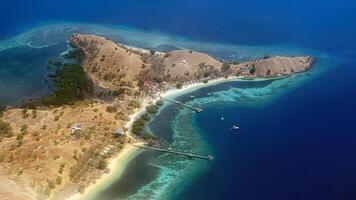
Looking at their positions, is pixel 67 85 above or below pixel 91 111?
above

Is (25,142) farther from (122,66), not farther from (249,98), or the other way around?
(249,98)

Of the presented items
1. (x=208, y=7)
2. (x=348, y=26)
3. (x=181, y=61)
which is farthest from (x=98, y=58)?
(x=348, y=26)

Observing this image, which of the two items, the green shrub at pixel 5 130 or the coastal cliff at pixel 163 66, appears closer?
the green shrub at pixel 5 130

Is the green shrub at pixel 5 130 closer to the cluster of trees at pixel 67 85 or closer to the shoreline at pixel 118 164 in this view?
the cluster of trees at pixel 67 85

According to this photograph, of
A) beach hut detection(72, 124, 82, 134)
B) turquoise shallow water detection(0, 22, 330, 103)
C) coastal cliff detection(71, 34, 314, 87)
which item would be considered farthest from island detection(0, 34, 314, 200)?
turquoise shallow water detection(0, 22, 330, 103)

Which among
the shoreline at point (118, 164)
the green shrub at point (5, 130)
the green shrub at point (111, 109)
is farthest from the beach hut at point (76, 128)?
the green shrub at point (111, 109)

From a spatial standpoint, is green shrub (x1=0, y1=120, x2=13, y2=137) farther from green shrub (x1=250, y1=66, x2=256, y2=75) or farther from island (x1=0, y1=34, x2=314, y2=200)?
green shrub (x1=250, y1=66, x2=256, y2=75)

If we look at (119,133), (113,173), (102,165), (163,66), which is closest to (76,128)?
(119,133)

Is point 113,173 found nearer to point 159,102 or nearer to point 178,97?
point 159,102

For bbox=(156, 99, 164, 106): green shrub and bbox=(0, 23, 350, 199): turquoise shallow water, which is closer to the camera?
bbox=(0, 23, 350, 199): turquoise shallow water
